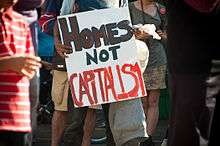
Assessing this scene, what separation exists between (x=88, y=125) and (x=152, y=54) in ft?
3.87

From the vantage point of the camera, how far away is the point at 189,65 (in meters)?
2.85

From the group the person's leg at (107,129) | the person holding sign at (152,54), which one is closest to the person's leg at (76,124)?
the person's leg at (107,129)


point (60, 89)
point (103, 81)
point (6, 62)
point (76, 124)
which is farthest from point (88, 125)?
point (6, 62)

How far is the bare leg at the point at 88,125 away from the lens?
587cm

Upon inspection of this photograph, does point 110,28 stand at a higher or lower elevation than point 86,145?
higher

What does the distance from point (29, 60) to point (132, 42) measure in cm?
236

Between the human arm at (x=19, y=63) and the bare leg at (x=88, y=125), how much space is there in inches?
117

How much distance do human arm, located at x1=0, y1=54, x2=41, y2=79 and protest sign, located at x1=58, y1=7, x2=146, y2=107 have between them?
2240 millimetres

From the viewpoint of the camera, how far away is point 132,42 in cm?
519

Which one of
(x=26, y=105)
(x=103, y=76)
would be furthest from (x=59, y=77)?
(x=26, y=105)

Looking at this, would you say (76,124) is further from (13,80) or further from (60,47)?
(13,80)

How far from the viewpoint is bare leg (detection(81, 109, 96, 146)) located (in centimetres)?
587

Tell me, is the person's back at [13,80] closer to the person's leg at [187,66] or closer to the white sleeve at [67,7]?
the person's leg at [187,66]

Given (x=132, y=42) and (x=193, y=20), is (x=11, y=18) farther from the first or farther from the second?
(x=132, y=42)
